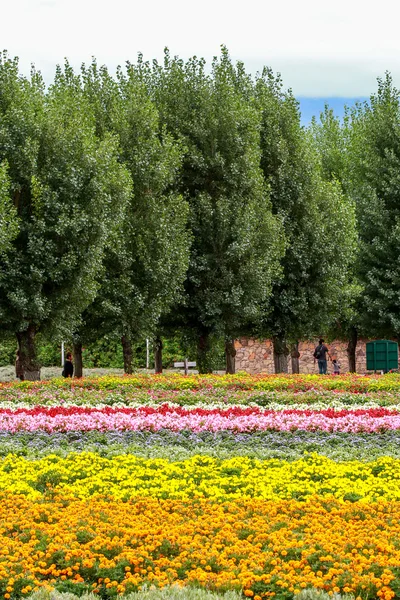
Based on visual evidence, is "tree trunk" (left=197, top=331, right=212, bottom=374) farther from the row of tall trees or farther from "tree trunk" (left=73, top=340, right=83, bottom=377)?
"tree trunk" (left=73, top=340, right=83, bottom=377)

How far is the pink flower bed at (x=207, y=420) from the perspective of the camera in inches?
585

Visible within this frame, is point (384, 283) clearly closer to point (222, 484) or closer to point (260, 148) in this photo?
point (260, 148)

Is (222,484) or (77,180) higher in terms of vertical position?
(77,180)

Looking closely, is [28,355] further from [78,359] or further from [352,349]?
[352,349]

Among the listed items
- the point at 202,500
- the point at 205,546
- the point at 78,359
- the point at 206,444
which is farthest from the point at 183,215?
the point at 205,546

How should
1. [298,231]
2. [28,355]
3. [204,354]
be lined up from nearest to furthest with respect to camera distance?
1. [28,355]
2. [204,354]
3. [298,231]

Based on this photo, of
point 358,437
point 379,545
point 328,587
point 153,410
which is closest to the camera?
point 328,587

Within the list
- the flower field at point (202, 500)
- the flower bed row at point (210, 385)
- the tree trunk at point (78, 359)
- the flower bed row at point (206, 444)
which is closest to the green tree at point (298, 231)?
the tree trunk at point (78, 359)

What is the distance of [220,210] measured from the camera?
3144cm

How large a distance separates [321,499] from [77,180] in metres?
19.5

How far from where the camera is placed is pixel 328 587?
659cm

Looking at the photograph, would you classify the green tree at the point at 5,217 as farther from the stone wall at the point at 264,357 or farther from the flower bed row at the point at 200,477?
the stone wall at the point at 264,357

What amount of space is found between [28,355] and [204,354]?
7.41m

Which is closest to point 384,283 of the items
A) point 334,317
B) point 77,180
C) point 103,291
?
point 334,317
